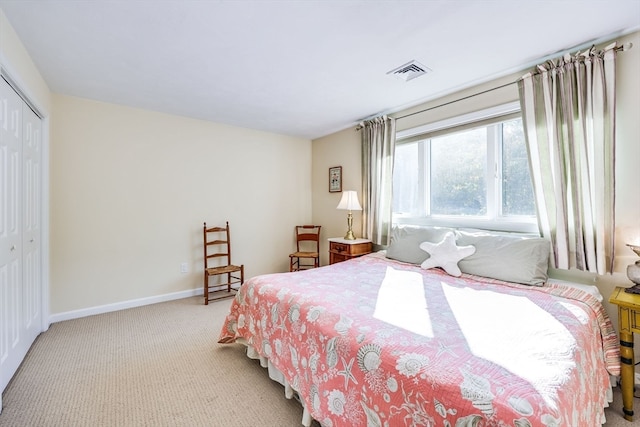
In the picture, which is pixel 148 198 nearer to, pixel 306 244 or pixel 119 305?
pixel 119 305

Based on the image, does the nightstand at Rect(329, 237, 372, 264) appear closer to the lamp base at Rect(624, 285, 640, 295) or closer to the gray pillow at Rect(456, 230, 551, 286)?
the gray pillow at Rect(456, 230, 551, 286)

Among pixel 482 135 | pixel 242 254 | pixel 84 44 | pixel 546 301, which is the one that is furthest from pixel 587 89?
pixel 242 254

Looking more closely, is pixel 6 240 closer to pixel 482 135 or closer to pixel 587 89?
pixel 482 135

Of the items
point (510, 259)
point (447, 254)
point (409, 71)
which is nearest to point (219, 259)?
point (447, 254)

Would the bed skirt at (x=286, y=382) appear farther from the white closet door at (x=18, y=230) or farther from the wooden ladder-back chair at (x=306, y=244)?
the wooden ladder-back chair at (x=306, y=244)

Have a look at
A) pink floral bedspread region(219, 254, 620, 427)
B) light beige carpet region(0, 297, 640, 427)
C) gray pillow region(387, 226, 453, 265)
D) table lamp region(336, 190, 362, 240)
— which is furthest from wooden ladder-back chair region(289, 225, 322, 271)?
pink floral bedspread region(219, 254, 620, 427)

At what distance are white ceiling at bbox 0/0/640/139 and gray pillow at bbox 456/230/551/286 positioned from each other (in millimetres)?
1430

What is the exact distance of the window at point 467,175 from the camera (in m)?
2.56

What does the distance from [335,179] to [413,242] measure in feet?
6.10

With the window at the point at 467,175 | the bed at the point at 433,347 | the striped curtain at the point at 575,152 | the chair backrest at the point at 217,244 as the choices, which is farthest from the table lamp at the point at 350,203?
the striped curtain at the point at 575,152

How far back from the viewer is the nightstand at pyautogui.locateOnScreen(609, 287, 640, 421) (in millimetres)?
1608

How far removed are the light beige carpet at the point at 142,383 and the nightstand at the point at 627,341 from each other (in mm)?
125

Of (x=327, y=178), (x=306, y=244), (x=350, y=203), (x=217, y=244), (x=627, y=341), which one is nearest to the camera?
(x=627, y=341)

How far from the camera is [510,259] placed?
7.16ft
